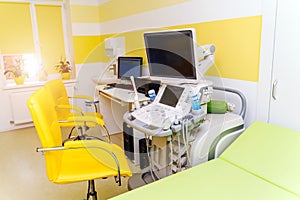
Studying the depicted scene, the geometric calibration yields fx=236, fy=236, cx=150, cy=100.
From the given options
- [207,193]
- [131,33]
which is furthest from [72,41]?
[207,193]

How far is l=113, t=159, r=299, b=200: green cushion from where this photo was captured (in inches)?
43.6

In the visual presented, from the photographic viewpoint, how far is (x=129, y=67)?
321 centimetres

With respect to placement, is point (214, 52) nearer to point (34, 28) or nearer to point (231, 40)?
point (231, 40)

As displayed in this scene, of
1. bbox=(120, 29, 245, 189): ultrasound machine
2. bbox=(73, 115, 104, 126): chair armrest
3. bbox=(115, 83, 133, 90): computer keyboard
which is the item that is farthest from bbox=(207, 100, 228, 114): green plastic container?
bbox=(115, 83, 133, 90): computer keyboard

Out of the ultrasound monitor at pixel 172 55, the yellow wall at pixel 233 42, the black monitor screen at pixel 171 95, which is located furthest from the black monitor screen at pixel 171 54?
the yellow wall at pixel 233 42

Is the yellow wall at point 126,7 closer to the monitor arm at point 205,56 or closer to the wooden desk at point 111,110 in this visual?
the monitor arm at point 205,56

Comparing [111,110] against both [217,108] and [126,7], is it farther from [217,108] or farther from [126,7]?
[217,108]

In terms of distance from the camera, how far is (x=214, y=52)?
79.7 inches

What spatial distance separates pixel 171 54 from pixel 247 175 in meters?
0.98

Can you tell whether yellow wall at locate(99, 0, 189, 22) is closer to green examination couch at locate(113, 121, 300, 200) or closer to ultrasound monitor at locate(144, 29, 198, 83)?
ultrasound monitor at locate(144, 29, 198, 83)

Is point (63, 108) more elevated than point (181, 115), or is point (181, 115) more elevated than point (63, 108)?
point (181, 115)

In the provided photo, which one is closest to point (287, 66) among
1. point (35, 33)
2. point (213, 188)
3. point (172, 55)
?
point (172, 55)

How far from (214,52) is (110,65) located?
239 centimetres

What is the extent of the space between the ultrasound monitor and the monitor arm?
17 cm
